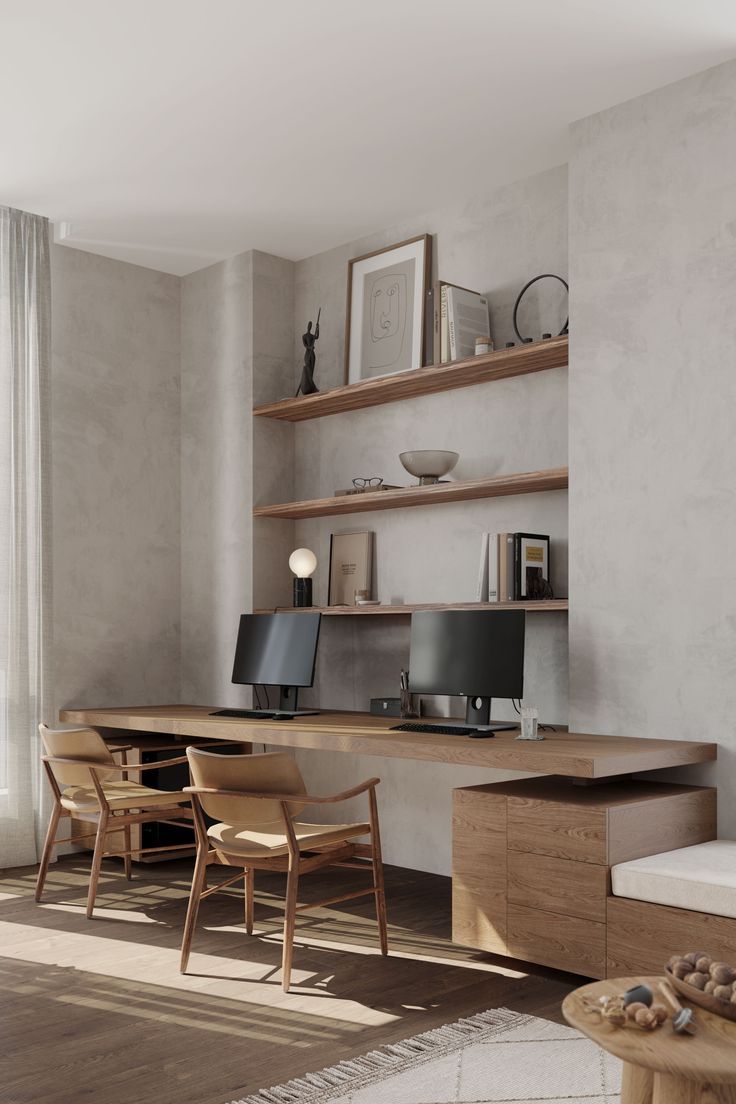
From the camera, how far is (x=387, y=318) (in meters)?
5.18

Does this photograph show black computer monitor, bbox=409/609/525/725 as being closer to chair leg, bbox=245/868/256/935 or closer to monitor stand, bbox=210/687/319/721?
monitor stand, bbox=210/687/319/721

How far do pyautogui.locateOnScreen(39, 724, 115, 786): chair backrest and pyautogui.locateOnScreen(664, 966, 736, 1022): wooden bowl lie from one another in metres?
2.70

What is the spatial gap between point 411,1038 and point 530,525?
230 cm

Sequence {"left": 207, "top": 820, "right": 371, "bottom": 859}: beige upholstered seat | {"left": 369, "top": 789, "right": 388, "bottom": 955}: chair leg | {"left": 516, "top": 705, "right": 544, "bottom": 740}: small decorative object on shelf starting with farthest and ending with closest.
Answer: {"left": 516, "top": 705, "right": 544, "bottom": 740}: small decorative object on shelf
{"left": 369, "top": 789, "right": 388, "bottom": 955}: chair leg
{"left": 207, "top": 820, "right": 371, "bottom": 859}: beige upholstered seat

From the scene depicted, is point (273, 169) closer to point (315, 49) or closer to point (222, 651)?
point (315, 49)

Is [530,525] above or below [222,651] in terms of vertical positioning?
above

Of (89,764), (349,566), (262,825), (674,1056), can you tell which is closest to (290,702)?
(349,566)

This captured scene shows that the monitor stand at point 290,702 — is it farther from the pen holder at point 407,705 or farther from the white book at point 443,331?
the white book at point 443,331

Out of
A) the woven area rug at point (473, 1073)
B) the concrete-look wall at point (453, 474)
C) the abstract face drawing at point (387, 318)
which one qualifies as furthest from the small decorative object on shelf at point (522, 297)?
the woven area rug at point (473, 1073)

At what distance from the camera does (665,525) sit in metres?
3.81

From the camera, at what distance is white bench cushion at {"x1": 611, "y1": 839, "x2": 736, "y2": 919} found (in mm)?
2932

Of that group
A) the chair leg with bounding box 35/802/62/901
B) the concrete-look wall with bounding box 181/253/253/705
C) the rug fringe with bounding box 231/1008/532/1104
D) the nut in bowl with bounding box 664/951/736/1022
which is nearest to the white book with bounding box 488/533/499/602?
the concrete-look wall with bounding box 181/253/253/705

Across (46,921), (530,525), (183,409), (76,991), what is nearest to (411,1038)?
(76,991)

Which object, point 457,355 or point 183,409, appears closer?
point 457,355
